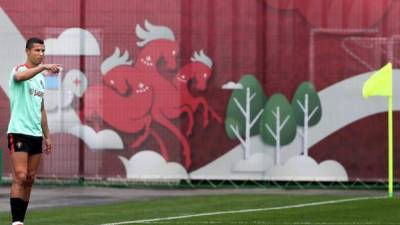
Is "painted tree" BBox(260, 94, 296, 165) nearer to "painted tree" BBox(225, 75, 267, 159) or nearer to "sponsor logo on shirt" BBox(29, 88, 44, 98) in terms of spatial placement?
"painted tree" BBox(225, 75, 267, 159)

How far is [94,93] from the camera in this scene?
61.8ft

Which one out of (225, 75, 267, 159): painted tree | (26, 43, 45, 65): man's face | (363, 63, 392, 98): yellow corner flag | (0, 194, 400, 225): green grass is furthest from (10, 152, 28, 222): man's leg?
(225, 75, 267, 159): painted tree

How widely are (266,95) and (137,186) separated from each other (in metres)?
2.87

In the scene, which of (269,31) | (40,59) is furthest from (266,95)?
(40,59)

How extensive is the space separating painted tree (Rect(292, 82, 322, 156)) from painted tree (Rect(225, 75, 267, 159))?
61 centimetres

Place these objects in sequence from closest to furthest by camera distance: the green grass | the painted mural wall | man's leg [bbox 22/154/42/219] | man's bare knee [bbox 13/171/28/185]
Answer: man's bare knee [bbox 13/171/28/185] → man's leg [bbox 22/154/42/219] → the green grass → the painted mural wall

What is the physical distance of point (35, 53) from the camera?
30.8 feet

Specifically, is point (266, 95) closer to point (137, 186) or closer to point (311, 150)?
point (311, 150)

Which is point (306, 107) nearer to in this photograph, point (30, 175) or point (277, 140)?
point (277, 140)

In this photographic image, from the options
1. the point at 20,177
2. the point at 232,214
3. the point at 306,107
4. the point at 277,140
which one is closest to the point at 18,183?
the point at 20,177

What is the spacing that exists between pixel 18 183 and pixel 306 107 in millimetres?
9919

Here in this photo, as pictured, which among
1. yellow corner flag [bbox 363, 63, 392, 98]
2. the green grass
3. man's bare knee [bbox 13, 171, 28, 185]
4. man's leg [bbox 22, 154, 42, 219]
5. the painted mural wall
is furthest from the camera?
the painted mural wall

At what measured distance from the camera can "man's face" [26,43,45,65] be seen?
9383mm

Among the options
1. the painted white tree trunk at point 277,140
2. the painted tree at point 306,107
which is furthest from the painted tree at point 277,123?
the painted tree at point 306,107
